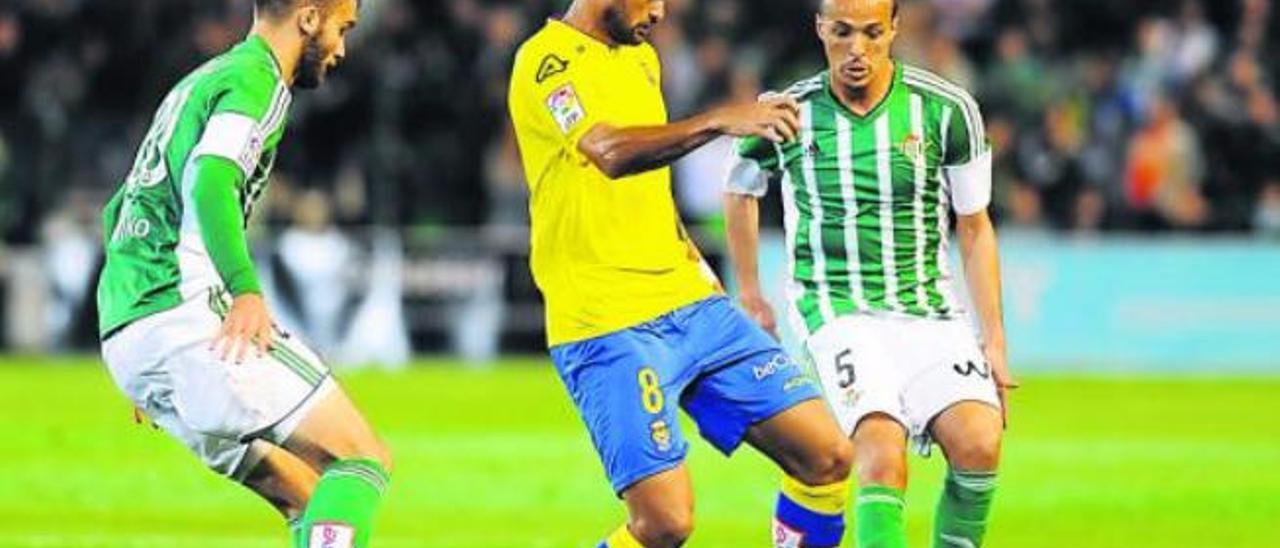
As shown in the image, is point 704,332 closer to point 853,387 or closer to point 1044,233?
point 853,387

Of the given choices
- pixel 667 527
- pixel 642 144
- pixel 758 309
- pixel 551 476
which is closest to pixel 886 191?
pixel 758 309

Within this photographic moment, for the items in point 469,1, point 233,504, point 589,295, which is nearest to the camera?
point 589,295

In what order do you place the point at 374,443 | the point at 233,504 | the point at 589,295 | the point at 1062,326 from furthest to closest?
the point at 1062,326 < the point at 233,504 < the point at 589,295 < the point at 374,443

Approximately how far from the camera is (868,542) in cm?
959

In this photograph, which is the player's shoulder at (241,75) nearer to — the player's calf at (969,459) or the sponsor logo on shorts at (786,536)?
the sponsor logo on shorts at (786,536)

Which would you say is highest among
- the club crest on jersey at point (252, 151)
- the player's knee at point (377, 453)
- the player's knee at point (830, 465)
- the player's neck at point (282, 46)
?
the player's neck at point (282, 46)

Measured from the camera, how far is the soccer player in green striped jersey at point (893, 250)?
388 inches

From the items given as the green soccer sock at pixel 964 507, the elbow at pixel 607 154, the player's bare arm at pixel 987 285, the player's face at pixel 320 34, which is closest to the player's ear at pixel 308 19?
the player's face at pixel 320 34

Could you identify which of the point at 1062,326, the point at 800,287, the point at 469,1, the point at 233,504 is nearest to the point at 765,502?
the point at 233,504

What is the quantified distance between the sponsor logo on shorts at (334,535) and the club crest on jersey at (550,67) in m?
1.62

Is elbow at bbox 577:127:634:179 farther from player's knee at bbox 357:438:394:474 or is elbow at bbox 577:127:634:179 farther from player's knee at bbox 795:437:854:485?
player's knee at bbox 795:437:854:485

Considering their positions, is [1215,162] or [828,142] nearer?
[828,142]

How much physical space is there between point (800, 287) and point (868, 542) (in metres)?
1.06

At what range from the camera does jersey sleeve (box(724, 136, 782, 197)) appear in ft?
33.8
